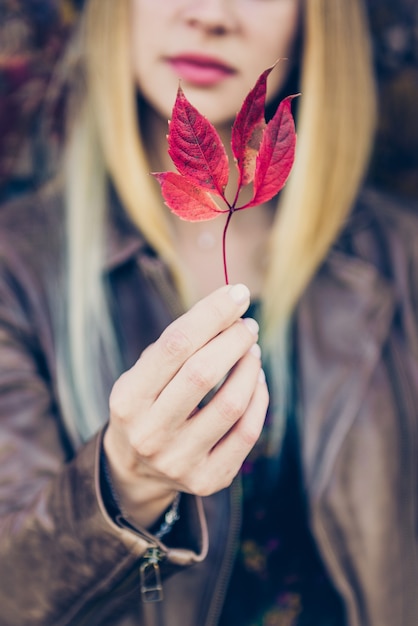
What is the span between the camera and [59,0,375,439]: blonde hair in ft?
3.16

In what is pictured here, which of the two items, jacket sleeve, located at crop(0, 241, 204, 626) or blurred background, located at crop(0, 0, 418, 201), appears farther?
blurred background, located at crop(0, 0, 418, 201)

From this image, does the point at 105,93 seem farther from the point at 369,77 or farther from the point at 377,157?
the point at 377,157

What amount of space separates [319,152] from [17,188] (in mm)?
662

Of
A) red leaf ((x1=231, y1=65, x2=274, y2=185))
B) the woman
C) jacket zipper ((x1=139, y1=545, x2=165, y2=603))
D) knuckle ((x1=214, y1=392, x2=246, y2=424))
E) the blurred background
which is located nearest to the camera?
red leaf ((x1=231, y1=65, x2=274, y2=185))

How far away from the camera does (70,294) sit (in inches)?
38.7

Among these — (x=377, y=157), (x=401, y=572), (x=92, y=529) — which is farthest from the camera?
(x=377, y=157)

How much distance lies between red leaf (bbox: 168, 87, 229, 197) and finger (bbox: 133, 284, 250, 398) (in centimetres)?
9

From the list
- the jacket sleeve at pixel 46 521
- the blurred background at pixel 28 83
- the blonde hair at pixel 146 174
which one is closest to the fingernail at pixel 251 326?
the jacket sleeve at pixel 46 521

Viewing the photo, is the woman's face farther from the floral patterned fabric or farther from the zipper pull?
the zipper pull

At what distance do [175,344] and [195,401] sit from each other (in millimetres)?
55

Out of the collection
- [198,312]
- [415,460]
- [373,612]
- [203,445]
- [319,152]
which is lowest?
[373,612]

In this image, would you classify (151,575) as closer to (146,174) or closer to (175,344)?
(175,344)

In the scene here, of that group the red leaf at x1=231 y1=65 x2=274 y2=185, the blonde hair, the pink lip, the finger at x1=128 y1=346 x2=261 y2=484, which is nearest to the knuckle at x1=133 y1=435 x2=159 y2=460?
the finger at x1=128 y1=346 x2=261 y2=484

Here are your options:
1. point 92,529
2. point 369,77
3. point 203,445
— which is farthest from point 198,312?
point 369,77
